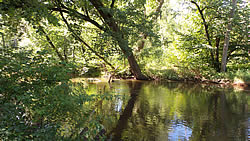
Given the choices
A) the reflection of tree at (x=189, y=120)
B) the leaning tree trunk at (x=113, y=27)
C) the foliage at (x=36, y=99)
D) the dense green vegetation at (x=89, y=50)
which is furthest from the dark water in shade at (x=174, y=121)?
the leaning tree trunk at (x=113, y=27)

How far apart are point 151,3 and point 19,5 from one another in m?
14.8

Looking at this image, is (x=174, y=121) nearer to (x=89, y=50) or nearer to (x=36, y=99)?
(x=36, y=99)

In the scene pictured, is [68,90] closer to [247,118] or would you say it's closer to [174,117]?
[174,117]

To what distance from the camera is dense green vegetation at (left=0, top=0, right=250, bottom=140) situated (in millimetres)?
2922

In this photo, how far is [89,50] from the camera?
12.2 metres

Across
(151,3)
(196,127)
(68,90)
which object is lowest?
(196,127)

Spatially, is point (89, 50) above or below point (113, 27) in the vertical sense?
below

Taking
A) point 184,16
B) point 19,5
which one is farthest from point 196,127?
point 184,16

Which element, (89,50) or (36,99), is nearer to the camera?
(36,99)

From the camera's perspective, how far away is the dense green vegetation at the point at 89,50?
292 cm

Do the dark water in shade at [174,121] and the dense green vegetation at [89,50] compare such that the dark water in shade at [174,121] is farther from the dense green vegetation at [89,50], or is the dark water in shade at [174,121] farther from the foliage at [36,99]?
the dense green vegetation at [89,50]

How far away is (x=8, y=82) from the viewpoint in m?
2.90

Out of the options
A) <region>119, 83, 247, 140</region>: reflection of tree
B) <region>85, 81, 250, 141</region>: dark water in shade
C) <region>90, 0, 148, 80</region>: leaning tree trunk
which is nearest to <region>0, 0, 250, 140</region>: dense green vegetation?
<region>90, 0, 148, 80</region>: leaning tree trunk

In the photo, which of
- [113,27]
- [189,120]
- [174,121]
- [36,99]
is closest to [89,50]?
[113,27]
